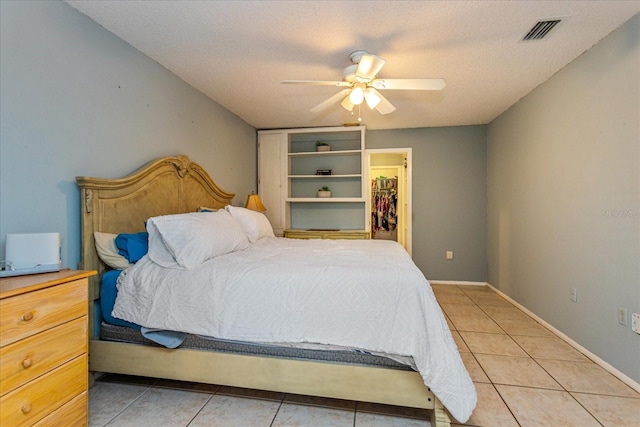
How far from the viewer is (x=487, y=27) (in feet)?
6.67

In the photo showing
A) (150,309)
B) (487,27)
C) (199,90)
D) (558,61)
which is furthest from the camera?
(199,90)

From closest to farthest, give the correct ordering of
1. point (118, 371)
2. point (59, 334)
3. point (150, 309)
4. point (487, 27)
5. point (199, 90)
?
1. point (59, 334)
2. point (150, 309)
3. point (118, 371)
4. point (487, 27)
5. point (199, 90)

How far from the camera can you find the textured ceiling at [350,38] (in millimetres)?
1837

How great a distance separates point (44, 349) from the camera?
1225 mm

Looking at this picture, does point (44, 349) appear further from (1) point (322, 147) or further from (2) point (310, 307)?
(1) point (322, 147)

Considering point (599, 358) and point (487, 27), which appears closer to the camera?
point (487, 27)

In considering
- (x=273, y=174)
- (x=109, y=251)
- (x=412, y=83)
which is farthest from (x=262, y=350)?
(x=273, y=174)

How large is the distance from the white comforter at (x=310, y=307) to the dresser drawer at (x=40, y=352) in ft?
1.19

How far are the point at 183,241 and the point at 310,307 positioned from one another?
919mm

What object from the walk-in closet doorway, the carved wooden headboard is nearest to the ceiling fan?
the carved wooden headboard

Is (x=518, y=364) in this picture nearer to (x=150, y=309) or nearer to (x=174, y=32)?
(x=150, y=309)

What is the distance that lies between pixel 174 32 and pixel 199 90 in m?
1.06

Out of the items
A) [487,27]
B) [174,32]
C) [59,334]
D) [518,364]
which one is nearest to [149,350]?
[59,334]

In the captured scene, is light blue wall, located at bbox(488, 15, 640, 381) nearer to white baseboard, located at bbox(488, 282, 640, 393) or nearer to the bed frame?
white baseboard, located at bbox(488, 282, 640, 393)
